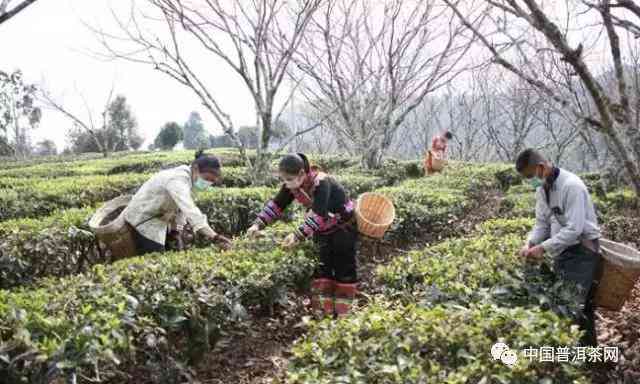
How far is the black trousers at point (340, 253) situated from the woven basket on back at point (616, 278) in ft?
6.54

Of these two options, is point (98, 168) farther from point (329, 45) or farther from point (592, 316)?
point (592, 316)

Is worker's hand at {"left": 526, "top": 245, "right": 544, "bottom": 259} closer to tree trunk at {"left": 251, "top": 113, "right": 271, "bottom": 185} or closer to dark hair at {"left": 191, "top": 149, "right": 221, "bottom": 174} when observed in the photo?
dark hair at {"left": 191, "top": 149, "right": 221, "bottom": 174}

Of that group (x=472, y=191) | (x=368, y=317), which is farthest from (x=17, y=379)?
(x=472, y=191)

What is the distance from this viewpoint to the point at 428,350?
8.21 ft

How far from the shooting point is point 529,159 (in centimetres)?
361

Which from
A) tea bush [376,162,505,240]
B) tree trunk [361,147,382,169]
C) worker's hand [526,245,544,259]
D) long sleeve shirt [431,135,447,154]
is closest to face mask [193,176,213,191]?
worker's hand [526,245,544,259]

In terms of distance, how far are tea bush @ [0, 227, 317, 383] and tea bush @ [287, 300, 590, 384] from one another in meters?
0.98

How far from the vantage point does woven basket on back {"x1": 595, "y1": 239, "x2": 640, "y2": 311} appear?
11.8 feet

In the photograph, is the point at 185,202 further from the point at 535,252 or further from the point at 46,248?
the point at 535,252

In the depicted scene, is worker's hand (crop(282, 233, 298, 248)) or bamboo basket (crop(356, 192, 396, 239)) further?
bamboo basket (crop(356, 192, 396, 239))

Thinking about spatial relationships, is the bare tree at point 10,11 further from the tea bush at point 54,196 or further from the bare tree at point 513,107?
the bare tree at point 513,107

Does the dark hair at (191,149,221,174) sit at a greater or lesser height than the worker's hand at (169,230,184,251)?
greater

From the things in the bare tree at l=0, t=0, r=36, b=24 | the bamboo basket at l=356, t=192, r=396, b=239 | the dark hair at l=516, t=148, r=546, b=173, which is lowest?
the bamboo basket at l=356, t=192, r=396, b=239

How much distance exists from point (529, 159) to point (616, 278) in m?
1.06
